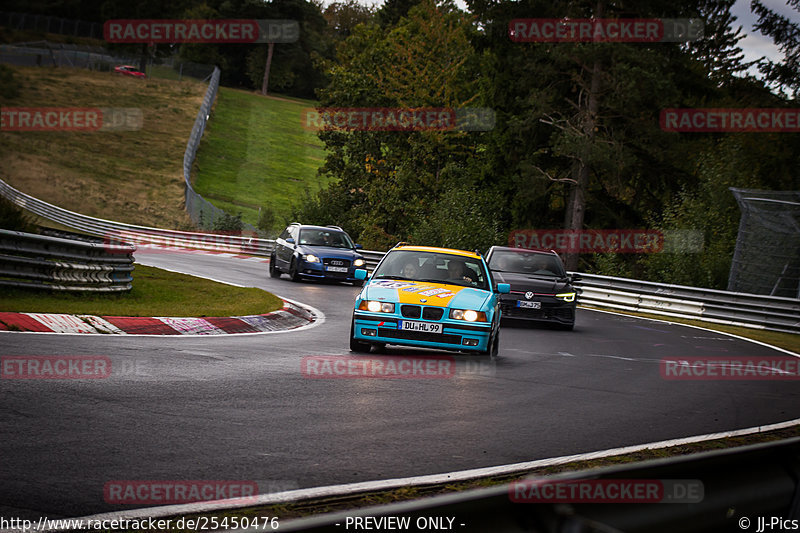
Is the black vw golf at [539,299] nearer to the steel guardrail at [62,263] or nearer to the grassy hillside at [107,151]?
the steel guardrail at [62,263]

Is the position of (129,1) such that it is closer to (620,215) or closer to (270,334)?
(620,215)

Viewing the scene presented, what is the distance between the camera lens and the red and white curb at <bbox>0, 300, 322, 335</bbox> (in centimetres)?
1133

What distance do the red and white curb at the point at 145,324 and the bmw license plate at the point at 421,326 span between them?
3.33 meters

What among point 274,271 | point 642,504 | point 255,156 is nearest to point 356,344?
point 642,504

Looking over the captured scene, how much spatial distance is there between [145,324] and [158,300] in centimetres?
392

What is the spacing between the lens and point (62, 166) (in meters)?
63.5

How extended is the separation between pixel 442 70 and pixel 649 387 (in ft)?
144

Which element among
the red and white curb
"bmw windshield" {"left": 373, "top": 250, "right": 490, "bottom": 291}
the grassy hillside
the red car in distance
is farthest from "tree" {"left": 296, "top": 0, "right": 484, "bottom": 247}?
the red car in distance

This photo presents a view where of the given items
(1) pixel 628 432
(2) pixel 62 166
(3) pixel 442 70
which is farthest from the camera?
(2) pixel 62 166

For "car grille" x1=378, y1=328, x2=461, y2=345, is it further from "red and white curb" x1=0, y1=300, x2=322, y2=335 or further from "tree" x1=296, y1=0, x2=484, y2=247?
"tree" x1=296, y1=0, x2=484, y2=247

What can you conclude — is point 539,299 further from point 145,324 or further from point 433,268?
point 145,324

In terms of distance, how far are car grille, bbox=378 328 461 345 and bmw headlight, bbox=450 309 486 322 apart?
0.26 meters

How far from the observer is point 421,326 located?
11.7 m

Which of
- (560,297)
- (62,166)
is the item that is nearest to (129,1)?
(62,166)
